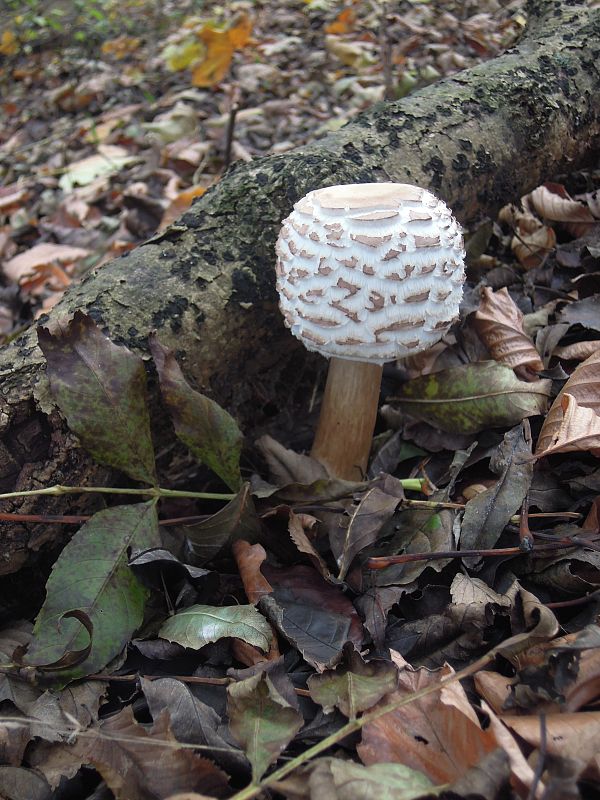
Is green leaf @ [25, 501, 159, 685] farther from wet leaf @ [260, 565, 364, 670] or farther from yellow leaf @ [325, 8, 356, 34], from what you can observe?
yellow leaf @ [325, 8, 356, 34]

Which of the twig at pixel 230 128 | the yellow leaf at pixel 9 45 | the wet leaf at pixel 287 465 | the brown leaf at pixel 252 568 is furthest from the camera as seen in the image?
the yellow leaf at pixel 9 45

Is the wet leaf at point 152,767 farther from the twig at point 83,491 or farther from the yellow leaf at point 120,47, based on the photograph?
the yellow leaf at point 120,47

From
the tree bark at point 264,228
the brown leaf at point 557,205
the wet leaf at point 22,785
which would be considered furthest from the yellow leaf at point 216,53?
the wet leaf at point 22,785

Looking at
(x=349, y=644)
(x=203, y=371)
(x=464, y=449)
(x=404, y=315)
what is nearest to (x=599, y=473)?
(x=464, y=449)

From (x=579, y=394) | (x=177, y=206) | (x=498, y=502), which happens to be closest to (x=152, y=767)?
(x=498, y=502)

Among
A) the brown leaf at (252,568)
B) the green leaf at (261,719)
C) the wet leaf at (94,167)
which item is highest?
the wet leaf at (94,167)

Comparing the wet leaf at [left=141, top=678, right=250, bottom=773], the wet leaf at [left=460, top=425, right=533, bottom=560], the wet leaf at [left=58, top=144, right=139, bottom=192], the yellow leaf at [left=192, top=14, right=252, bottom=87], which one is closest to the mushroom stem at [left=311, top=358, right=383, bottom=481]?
the wet leaf at [left=460, top=425, right=533, bottom=560]

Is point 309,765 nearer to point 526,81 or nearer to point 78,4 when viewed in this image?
point 526,81
